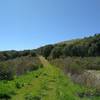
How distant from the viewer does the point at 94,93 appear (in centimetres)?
1925

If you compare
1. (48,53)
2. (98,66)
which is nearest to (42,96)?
(98,66)

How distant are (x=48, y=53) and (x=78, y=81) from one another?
96.9 meters

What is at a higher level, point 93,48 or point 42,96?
point 93,48

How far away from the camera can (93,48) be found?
8250cm

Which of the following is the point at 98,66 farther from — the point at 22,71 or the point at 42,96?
the point at 42,96

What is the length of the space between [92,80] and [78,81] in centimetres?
189

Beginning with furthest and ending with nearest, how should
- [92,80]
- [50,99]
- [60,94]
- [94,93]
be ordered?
[92,80], [94,93], [60,94], [50,99]

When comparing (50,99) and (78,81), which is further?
(78,81)

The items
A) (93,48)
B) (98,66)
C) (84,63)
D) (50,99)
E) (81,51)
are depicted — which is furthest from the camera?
(81,51)

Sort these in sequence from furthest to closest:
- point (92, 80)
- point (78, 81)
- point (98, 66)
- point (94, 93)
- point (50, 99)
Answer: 1. point (98, 66)
2. point (78, 81)
3. point (92, 80)
4. point (94, 93)
5. point (50, 99)

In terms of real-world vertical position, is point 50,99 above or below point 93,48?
below

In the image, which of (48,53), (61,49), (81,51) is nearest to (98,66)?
(81,51)

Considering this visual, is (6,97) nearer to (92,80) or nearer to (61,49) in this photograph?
(92,80)

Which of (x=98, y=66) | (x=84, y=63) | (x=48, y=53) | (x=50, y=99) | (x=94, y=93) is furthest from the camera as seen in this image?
(x=48, y=53)
